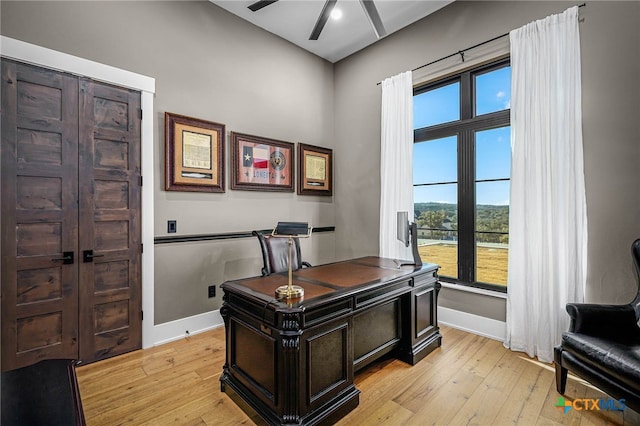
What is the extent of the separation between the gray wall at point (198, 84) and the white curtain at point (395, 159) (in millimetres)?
1100

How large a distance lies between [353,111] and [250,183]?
1.89 meters

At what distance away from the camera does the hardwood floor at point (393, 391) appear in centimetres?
185

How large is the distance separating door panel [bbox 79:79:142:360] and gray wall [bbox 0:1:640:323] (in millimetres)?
221

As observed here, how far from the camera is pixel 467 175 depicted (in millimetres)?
3236

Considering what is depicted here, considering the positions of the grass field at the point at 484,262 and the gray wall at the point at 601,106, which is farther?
the grass field at the point at 484,262

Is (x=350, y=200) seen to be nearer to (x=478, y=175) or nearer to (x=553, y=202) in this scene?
(x=478, y=175)

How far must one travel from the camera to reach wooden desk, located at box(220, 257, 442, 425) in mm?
1656

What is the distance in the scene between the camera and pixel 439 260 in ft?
11.7

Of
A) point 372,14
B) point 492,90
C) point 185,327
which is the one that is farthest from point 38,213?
point 492,90

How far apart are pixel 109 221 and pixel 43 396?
1982 millimetres

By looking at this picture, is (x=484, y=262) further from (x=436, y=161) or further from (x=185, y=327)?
(x=185, y=327)

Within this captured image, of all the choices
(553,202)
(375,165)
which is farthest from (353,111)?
(553,202)

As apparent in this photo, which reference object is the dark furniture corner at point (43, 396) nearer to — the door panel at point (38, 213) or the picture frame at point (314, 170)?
the door panel at point (38, 213)

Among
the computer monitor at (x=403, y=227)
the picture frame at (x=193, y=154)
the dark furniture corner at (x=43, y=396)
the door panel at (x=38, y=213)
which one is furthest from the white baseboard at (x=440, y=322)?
the dark furniture corner at (x=43, y=396)
